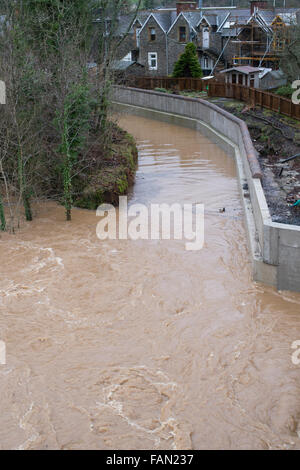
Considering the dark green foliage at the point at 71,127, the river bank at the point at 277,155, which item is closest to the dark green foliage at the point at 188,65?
the river bank at the point at 277,155

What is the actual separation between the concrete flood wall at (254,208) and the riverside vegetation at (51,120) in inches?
197

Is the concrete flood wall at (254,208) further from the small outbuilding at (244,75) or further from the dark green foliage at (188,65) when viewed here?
the dark green foliage at (188,65)

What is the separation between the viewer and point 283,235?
1257 centimetres

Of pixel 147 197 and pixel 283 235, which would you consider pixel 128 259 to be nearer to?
pixel 283 235

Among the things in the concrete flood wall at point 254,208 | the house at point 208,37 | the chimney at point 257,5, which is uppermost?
the chimney at point 257,5

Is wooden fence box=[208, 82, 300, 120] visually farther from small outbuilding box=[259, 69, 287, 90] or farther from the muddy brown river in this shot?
the muddy brown river

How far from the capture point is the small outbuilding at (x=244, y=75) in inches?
1566

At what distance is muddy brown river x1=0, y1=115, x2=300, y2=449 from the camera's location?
8.71 m

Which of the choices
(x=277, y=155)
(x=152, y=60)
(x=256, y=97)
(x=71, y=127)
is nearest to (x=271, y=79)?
(x=256, y=97)

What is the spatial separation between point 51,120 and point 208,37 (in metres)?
36.9

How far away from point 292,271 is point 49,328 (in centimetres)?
592
